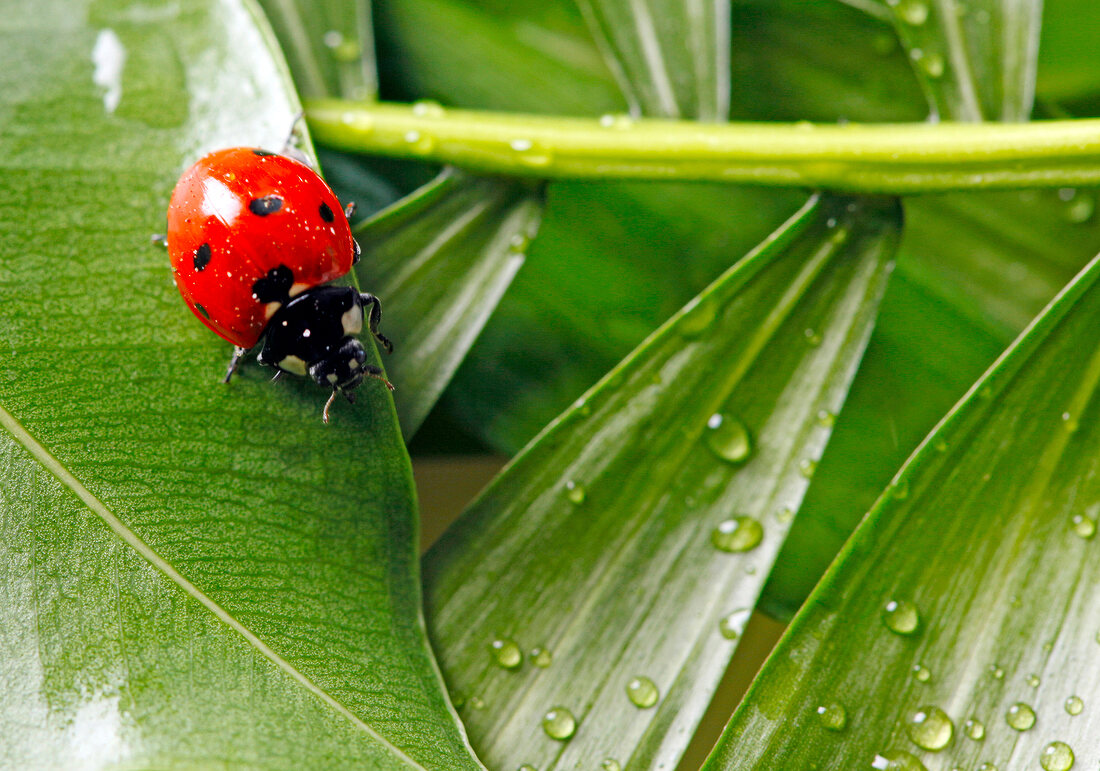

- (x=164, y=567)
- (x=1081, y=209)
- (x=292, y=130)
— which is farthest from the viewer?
(x=1081, y=209)

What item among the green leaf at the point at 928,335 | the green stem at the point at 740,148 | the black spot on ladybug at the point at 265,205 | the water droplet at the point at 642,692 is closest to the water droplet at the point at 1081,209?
the green leaf at the point at 928,335

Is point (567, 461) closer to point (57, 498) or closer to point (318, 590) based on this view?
point (318, 590)

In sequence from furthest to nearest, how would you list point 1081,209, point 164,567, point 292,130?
point 1081,209, point 292,130, point 164,567

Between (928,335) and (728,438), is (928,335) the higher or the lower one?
the higher one

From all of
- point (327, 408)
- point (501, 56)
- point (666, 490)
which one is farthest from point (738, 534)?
point (501, 56)

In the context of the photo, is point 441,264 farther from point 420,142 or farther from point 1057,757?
point 1057,757

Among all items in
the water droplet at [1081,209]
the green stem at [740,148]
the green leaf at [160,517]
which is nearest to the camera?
the green leaf at [160,517]

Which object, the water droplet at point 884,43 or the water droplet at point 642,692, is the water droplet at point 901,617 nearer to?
the water droplet at point 642,692

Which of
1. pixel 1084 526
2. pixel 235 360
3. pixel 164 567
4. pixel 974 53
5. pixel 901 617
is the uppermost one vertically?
pixel 974 53
